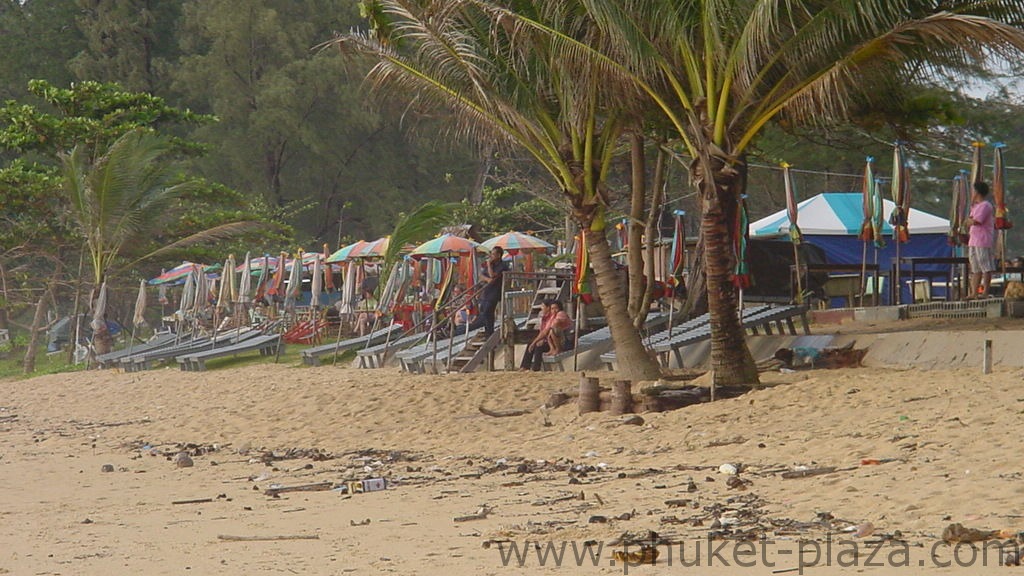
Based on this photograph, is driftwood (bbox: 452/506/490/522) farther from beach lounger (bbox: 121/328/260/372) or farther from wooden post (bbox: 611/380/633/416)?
beach lounger (bbox: 121/328/260/372)

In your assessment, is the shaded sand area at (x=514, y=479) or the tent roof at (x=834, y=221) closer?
the shaded sand area at (x=514, y=479)

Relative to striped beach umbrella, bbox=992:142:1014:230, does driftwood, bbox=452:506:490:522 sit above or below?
below

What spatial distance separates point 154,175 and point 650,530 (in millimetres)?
21123

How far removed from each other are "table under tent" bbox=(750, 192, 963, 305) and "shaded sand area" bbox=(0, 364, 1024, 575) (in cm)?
595

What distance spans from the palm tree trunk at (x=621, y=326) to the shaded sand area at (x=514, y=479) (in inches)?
39.5

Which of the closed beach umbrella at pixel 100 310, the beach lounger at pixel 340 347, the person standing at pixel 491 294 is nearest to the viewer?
the person standing at pixel 491 294

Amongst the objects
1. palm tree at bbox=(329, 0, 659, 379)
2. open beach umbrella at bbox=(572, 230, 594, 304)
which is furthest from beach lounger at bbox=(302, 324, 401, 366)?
palm tree at bbox=(329, 0, 659, 379)

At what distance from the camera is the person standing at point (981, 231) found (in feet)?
41.3

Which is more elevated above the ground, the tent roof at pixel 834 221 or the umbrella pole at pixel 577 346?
the tent roof at pixel 834 221

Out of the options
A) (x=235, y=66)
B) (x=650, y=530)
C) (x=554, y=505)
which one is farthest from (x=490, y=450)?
(x=235, y=66)

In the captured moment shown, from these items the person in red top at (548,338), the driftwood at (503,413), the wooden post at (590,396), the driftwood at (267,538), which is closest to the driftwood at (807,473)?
the driftwood at (267,538)

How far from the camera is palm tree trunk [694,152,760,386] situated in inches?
448

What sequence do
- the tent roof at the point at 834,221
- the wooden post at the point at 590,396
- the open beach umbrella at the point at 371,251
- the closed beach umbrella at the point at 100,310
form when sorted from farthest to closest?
the closed beach umbrella at the point at 100,310
the open beach umbrella at the point at 371,251
the tent roof at the point at 834,221
the wooden post at the point at 590,396

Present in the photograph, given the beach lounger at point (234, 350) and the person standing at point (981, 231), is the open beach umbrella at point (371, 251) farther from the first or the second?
the person standing at point (981, 231)
